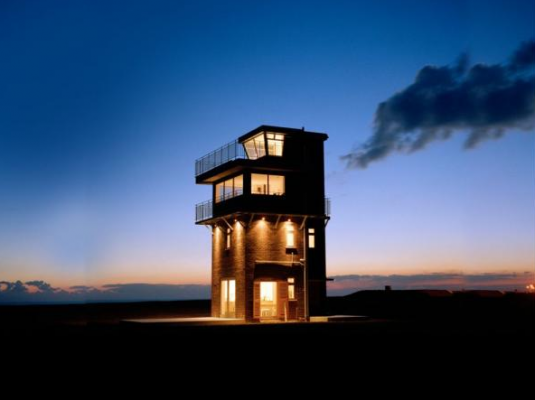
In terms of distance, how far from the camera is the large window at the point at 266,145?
36438 millimetres

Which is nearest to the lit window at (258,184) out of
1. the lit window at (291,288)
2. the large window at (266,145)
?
the large window at (266,145)

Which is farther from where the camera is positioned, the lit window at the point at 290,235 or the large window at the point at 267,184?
the lit window at the point at 290,235

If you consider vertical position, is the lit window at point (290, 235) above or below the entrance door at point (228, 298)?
above

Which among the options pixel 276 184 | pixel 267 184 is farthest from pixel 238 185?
pixel 276 184

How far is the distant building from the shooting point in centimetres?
3484

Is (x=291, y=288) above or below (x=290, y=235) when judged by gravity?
below

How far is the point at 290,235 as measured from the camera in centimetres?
→ 3616

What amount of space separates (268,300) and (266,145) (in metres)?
9.36

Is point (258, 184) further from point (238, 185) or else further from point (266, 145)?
point (266, 145)

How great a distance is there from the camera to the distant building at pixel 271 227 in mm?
34844

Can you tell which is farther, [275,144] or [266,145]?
[275,144]

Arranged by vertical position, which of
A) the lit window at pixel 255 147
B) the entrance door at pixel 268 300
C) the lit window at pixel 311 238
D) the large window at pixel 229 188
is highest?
the lit window at pixel 255 147

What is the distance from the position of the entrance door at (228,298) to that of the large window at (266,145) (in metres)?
7.96

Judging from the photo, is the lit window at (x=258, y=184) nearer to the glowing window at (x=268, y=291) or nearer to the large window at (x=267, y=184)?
the large window at (x=267, y=184)
